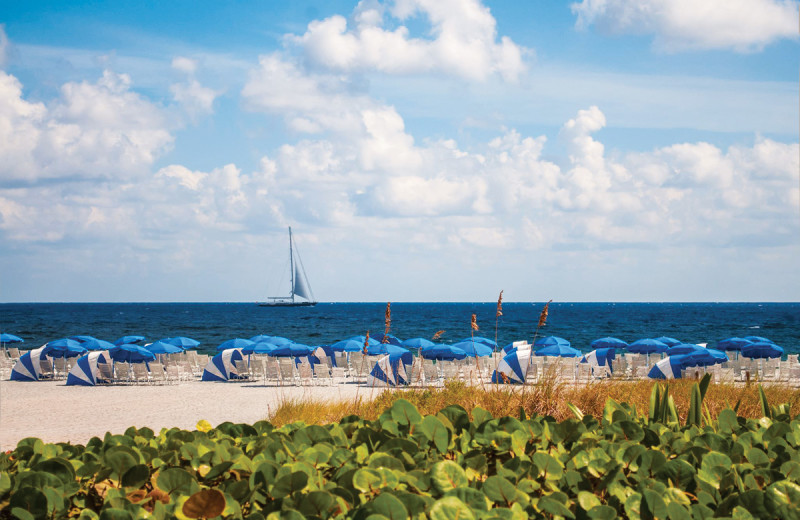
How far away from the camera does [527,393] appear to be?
18.2 feet

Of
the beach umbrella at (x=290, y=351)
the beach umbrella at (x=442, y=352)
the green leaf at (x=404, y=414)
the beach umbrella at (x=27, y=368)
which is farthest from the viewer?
the beach umbrella at (x=290, y=351)

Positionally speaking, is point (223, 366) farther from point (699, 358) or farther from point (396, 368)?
point (699, 358)

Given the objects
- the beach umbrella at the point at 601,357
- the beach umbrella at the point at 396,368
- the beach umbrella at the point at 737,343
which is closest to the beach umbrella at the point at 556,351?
the beach umbrella at the point at 601,357

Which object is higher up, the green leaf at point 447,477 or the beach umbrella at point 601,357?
the green leaf at point 447,477

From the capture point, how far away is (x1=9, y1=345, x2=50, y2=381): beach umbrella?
2086 cm

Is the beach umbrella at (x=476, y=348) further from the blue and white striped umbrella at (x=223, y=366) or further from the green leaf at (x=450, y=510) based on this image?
the green leaf at (x=450, y=510)

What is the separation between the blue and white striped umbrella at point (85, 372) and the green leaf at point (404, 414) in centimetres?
1874

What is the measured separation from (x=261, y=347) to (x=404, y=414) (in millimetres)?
19283

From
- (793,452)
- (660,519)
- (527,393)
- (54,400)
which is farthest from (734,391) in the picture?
(54,400)

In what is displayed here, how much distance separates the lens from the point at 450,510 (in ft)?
6.71

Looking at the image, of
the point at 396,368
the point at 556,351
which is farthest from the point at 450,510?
the point at 556,351

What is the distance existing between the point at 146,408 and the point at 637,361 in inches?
596

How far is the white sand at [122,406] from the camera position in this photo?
39.4ft

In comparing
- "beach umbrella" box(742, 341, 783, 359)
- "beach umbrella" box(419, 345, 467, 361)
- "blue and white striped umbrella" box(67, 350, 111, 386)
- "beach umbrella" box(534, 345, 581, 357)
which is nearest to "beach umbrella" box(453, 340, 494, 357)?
"beach umbrella" box(419, 345, 467, 361)
